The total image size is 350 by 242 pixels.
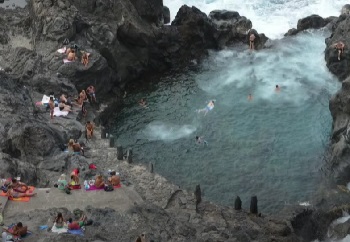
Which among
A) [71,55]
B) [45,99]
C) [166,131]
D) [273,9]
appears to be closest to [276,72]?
[166,131]

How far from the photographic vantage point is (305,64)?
60.9 m

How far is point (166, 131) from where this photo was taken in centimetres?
5169

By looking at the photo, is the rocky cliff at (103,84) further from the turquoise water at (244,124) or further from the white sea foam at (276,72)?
the turquoise water at (244,124)

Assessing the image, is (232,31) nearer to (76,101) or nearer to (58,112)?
(76,101)

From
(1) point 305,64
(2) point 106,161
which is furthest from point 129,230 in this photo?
(1) point 305,64

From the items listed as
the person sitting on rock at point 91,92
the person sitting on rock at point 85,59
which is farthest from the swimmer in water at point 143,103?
the person sitting on rock at point 85,59

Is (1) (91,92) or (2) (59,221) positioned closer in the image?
(2) (59,221)

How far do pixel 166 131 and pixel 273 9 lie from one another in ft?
103

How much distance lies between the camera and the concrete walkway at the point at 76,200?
34.2 m

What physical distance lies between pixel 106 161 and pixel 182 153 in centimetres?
751

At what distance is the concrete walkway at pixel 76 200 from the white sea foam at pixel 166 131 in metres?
13.8

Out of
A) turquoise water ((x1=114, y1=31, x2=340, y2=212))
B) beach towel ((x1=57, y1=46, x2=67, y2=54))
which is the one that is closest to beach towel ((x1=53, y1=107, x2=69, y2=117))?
turquoise water ((x1=114, y1=31, x2=340, y2=212))

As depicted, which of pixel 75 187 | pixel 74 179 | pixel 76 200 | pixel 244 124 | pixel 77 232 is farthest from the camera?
pixel 244 124

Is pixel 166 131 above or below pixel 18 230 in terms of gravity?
above
